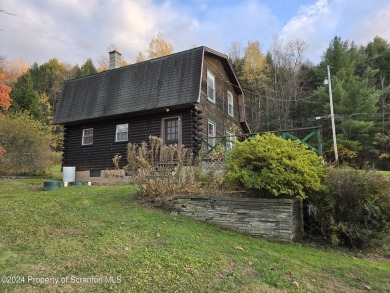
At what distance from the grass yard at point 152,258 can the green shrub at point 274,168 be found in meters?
1.25

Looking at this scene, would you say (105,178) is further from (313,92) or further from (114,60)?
(313,92)

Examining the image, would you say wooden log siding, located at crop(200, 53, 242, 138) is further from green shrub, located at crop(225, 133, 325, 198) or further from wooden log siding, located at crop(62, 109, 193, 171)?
green shrub, located at crop(225, 133, 325, 198)

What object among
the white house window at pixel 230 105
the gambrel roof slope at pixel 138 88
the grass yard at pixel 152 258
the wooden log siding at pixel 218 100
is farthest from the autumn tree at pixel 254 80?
the grass yard at pixel 152 258

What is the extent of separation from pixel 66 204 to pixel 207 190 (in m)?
3.81

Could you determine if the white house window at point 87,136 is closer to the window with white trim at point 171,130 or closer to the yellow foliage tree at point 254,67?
the window with white trim at point 171,130

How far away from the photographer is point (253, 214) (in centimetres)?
703

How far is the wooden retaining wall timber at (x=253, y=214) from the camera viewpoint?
6.76m

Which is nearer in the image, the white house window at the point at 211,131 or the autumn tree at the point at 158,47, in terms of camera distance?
the white house window at the point at 211,131

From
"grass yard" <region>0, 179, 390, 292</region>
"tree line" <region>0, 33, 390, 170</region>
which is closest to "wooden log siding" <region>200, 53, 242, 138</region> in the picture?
"grass yard" <region>0, 179, 390, 292</region>

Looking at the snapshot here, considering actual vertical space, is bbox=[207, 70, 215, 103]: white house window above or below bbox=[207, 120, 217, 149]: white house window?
above

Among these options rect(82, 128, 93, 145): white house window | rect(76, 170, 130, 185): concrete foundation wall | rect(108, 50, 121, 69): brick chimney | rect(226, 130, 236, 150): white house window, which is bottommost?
rect(76, 170, 130, 185): concrete foundation wall

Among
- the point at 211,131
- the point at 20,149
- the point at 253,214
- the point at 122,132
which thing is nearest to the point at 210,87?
the point at 211,131

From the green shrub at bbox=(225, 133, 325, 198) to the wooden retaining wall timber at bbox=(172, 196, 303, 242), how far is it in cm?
34

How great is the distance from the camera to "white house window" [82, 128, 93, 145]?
16.9m
